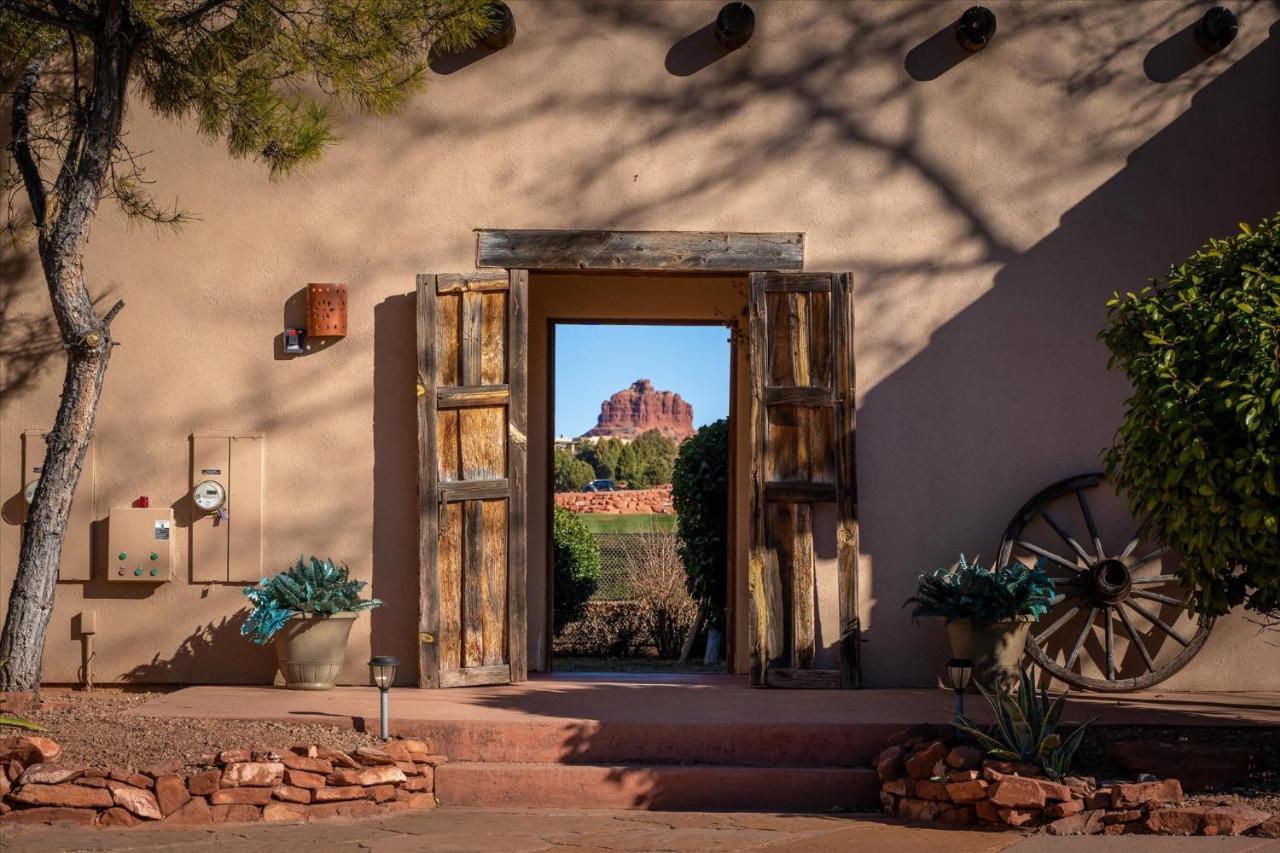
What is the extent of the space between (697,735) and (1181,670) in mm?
2945

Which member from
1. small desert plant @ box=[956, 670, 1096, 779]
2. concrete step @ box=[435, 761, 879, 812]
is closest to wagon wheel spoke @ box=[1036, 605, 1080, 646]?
small desert plant @ box=[956, 670, 1096, 779]

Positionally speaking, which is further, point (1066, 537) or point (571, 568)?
point (571, 568)

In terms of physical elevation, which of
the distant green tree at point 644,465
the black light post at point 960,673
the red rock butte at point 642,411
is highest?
the red rock butte at point 642,411

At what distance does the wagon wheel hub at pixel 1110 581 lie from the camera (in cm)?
705

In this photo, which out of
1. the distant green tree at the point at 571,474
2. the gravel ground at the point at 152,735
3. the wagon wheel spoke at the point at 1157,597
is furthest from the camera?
the distant green tree at the point at 571,474

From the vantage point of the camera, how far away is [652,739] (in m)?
5.99

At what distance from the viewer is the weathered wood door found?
714 cm

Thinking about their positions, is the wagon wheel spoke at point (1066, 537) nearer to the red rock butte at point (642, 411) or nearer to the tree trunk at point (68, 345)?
the tree trunk at point (68, 345)

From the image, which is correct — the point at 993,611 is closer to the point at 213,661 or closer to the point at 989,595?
the point at 989,595

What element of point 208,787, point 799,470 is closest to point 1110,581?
point 799,470

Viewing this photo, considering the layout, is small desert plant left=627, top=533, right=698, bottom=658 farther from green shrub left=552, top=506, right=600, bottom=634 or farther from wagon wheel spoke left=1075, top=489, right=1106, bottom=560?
wagon wheel spoke left=1075, top=489, right=1106, bottom=560

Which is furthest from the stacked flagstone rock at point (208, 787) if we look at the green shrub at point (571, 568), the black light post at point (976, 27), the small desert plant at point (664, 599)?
the small desert plant at point (664, 599)

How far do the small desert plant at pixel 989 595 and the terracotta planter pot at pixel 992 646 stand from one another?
0.13 ft

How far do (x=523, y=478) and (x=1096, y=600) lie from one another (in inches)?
120
